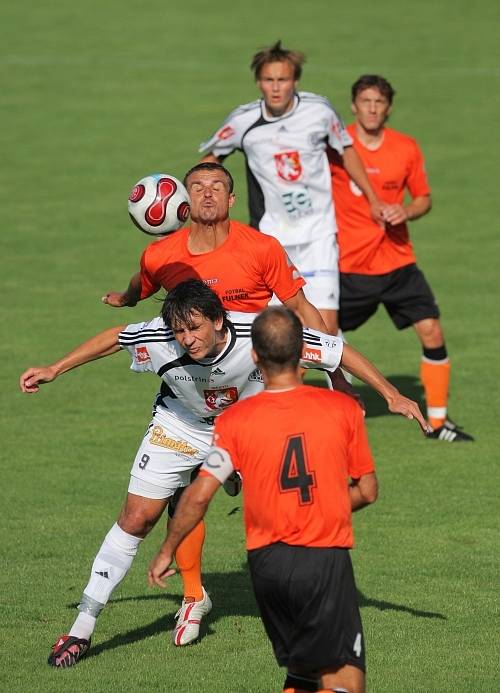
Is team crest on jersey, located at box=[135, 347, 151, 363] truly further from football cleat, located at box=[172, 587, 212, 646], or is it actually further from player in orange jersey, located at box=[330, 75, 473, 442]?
player in orange jersey, located at box=[330, 75, 473, 442]

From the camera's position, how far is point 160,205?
8703 millimetres

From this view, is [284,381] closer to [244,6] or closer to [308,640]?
[308,640]

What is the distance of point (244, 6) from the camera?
117 feet

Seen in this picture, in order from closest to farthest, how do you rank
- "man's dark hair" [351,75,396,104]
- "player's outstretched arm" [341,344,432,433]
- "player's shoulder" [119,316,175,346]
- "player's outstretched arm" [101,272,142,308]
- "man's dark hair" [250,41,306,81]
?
"player's outstretched arm" [341,344,432,433] → "player's shoulder" [119,316,175,346] → "player's outstretched arm" [101,272,142,308] → "man's dark hair" [250,41,306,81] → "man's dark hair" [351,75,396,104]

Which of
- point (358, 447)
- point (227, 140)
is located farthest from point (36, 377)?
point (227, 140)

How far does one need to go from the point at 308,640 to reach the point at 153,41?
27862 mm

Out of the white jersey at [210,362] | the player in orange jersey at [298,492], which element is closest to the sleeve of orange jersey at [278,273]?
the white jersey at [210,362]

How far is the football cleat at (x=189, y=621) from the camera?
8109 millimetres

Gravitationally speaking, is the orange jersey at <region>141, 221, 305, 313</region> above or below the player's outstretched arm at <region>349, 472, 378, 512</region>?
above

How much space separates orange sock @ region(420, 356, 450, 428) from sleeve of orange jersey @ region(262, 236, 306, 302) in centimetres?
464

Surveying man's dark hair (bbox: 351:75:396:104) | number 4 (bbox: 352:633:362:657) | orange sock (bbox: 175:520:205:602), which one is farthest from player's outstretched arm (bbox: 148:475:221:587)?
man's dark hair (bbox: 351:75:396:104)

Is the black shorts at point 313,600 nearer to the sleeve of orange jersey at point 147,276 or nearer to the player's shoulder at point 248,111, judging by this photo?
the sleeve of orange jersey at point 147,276

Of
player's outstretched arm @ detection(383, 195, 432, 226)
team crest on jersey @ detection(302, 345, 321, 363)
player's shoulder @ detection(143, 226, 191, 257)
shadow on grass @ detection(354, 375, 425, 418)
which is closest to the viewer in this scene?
team crest on jersey @ detection(302, 345, 321, 363)

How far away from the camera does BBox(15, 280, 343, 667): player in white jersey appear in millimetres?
7391
